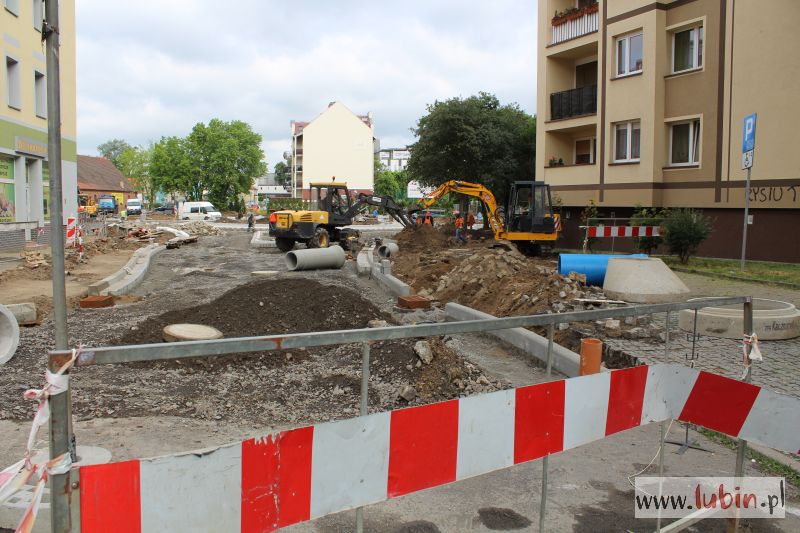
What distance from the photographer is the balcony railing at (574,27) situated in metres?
24.3

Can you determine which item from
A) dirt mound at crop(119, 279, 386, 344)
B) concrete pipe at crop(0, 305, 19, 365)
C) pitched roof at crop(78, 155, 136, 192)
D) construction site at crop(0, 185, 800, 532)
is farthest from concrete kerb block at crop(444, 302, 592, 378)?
pitched roof at crop(78, 155, 136, 192)

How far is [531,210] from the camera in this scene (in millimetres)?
21719

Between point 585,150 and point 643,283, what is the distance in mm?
17211

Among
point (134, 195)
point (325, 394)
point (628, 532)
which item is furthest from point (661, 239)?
point (134, 195)

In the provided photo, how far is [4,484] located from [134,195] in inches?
4232

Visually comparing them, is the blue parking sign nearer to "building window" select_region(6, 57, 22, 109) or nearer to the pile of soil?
the pile of soil

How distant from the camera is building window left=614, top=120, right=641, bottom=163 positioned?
896 inches

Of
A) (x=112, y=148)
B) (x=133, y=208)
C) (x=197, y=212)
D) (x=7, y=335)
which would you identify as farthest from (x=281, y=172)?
(x=7, y=335)

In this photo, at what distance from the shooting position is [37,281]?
600 inches

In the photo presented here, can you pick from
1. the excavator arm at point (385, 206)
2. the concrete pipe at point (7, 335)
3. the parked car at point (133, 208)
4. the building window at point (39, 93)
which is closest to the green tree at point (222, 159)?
the parked car at point (133, 208)

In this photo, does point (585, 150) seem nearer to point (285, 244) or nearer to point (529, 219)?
point (529, 219)

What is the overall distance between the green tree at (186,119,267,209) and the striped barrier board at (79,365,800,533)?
7963 centimetres

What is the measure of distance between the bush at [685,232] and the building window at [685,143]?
14.1 feet

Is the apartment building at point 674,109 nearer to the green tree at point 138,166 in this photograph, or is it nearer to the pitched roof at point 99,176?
the pitched roof at point 99,176
